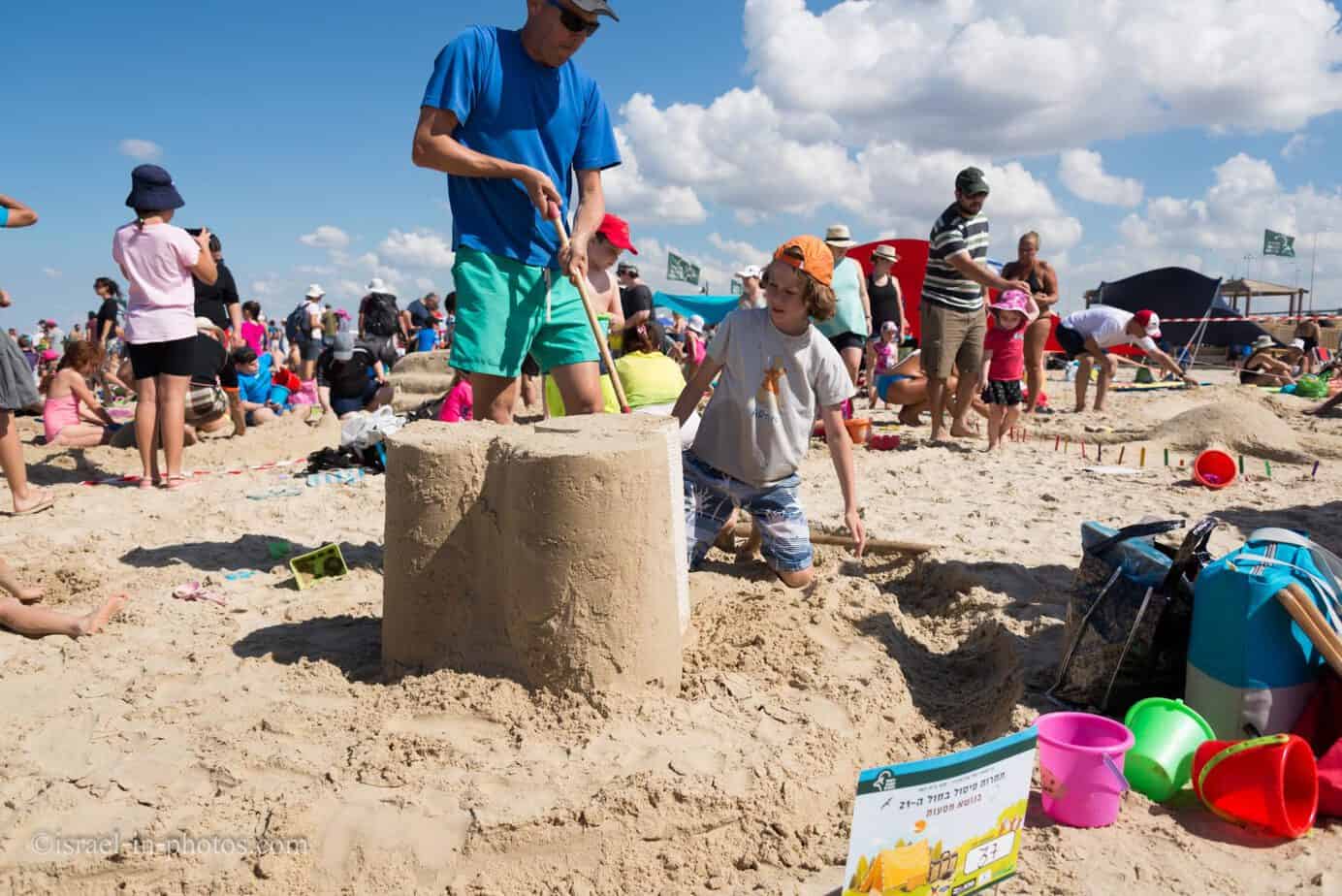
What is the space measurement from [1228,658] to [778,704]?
1081 mm

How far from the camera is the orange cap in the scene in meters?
3.10

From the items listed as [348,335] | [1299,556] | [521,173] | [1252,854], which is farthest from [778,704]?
[348,335]

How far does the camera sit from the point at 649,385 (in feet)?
14.4

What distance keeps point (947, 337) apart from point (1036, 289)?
7.64 ft

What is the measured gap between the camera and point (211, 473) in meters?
5.67

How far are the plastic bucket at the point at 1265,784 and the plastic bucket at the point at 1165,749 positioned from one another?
59 millimetres

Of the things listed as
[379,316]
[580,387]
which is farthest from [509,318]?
[379,316]

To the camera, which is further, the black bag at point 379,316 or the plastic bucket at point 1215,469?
the black bag at point 379,316

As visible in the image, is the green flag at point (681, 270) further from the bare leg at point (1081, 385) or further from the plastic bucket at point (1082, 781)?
the plastic bucket at point (1082, 781)

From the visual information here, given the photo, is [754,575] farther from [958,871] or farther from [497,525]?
[958,871]

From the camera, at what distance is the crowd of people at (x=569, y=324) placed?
3025 millimetres

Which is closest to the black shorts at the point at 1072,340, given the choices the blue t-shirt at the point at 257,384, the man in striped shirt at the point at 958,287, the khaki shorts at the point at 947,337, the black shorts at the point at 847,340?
the man in striped shirt at the point at 958,287

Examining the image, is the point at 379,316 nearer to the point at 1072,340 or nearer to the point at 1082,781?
the point at 1072,340

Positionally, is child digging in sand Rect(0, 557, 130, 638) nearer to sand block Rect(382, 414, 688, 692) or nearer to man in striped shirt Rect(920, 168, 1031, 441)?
sand block Rect(382, 414, 688, 692)
